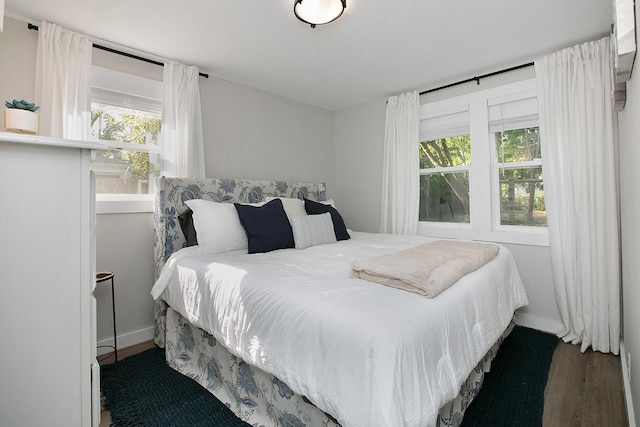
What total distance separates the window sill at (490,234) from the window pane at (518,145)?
2.25 ft

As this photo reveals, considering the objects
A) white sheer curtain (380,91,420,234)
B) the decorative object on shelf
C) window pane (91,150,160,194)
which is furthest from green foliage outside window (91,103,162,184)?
white sheer curtain (380,91,420,234)

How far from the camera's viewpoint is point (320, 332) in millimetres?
1129

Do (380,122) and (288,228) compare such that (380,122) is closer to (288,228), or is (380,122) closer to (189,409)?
(288,228)

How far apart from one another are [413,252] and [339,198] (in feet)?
7.93

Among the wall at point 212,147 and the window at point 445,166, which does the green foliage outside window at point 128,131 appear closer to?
the wall at point 212,147

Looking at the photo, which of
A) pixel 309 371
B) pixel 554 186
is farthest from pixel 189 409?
pixel 554 186

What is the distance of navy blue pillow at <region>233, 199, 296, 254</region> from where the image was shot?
231 cm

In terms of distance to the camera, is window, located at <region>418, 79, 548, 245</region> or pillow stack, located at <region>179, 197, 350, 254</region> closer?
pillow stack, located at <region>179, 197, 350, 254</region>

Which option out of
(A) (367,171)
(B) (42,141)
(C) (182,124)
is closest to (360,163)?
(A) (367,171)

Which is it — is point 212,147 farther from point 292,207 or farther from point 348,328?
point 348,328

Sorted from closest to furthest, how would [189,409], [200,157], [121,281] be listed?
[189,409]
[121,281]
[200,157]

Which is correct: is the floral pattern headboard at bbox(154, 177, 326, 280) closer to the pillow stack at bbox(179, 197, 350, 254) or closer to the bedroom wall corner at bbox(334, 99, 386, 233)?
the pillow stack at bbox(179, 197, 350, 254)

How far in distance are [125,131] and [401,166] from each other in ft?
9.00

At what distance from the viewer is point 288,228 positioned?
251 centimetres
